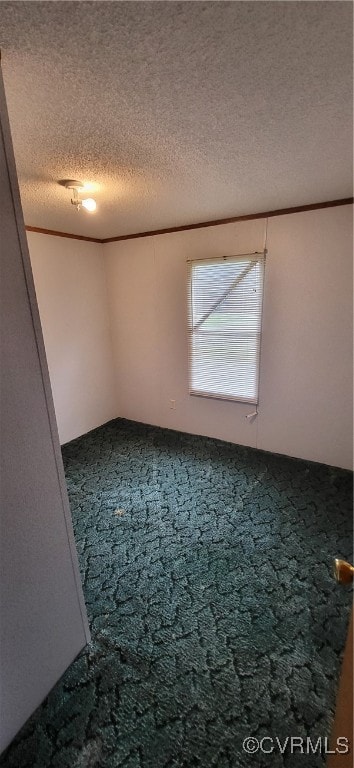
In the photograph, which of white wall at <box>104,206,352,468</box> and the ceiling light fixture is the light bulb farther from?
Answer: white wall at <box>104,206,352,468</box>

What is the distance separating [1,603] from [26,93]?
1.82m

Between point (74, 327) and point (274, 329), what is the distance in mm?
2252

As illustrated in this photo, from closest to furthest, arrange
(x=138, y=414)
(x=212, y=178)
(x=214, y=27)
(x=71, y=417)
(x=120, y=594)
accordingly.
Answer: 1. (x=214, y=27)
2. (x=120, y=594)
3. (x=212, y=178)
4. (x=71, y=417)
5. (x=138, y=414)

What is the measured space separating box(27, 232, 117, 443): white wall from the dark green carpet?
1.02 m

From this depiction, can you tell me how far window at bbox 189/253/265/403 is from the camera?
2.87 m

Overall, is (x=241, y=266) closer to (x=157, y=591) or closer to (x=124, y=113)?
(x=124, y=113)

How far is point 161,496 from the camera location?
2607mm

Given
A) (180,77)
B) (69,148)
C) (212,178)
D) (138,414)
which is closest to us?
(180,77)

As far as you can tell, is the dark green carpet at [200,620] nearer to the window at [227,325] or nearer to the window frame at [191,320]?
the window frame at [191,320]

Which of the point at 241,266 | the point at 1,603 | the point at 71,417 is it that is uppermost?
the point at 241,266

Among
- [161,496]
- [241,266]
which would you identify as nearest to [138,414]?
[161,496]

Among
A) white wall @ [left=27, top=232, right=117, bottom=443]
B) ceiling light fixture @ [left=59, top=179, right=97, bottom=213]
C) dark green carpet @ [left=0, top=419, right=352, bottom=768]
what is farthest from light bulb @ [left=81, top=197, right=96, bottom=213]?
dark green carpet @ [left=0, top=419, right=352, bottom=768]

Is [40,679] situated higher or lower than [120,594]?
higher

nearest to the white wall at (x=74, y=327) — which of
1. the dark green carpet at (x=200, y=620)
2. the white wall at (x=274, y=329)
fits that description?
the white wall at (x=274, y=329)
